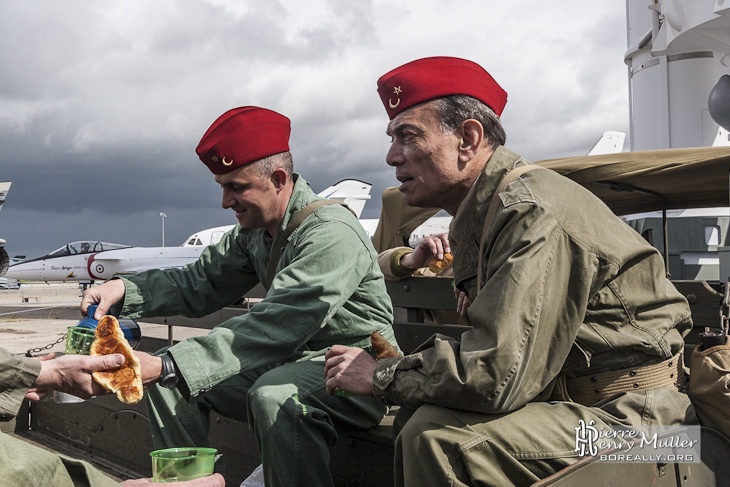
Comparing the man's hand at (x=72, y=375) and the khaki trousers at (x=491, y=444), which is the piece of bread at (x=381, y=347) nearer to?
the khaki trousers at (x=491, y=444)

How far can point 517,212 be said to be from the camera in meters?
1.67

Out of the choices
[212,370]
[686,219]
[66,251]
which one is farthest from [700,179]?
[66,251]

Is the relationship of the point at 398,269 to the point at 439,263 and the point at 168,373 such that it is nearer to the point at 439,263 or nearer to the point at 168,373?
the point at 439,263

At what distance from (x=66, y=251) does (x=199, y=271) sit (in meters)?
29.7

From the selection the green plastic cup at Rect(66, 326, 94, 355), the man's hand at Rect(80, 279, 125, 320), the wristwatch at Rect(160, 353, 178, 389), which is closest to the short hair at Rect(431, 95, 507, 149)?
the wristwatch at Rect(160, 353, 178, 389)

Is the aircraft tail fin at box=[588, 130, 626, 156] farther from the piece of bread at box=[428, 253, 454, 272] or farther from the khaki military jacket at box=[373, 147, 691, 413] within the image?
the khaki military jacket at box=[373, 147, 691, 413]

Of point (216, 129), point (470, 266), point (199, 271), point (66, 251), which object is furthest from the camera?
point (66, 251)

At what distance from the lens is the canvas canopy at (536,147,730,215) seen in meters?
4.73

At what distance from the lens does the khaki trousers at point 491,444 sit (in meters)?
1.58

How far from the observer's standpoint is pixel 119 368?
203 cm

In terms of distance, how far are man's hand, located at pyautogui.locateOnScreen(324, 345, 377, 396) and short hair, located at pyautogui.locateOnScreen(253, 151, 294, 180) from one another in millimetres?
1199

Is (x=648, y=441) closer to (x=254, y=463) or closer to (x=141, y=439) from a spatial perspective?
(x=254, y=463)

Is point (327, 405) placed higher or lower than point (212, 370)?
lower

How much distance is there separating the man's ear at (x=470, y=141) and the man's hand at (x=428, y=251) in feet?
6.31
